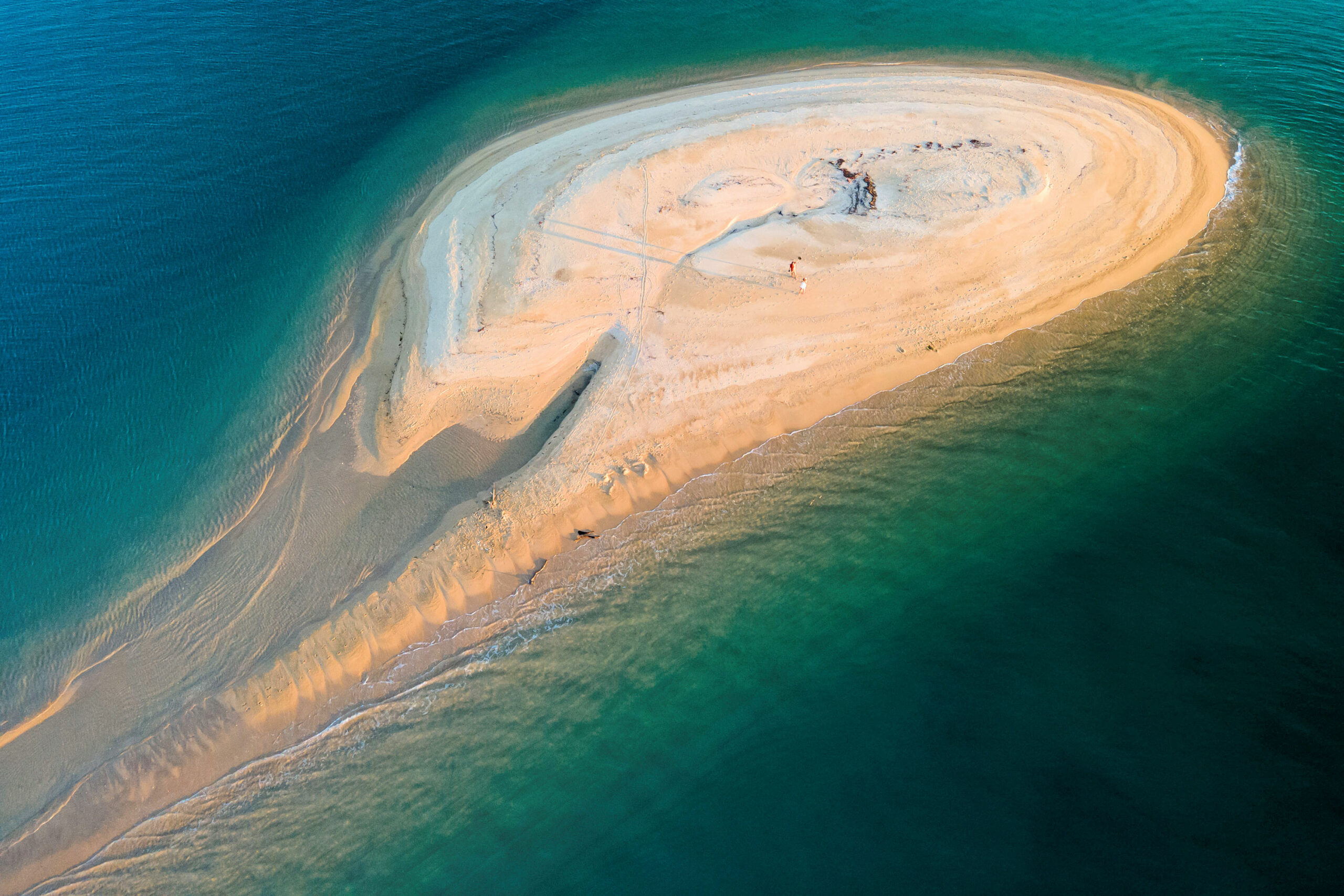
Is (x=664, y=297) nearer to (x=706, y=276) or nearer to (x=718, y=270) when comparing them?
(x=706, y=276)

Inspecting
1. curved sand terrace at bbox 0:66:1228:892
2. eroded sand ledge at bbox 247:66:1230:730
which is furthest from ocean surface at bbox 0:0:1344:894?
eroded sand ledge at bbox 247:66:1230:730

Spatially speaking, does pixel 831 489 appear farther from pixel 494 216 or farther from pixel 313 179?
pixel 313 179

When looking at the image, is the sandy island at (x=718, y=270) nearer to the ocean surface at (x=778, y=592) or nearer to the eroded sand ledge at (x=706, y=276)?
the eroded sand ledge at (x=706, y=276)

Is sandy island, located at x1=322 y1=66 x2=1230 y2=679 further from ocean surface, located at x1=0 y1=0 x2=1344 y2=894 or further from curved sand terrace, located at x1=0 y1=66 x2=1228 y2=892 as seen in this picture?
ocean surface, located at x1=0 y1=0 x2=1344 y2=894

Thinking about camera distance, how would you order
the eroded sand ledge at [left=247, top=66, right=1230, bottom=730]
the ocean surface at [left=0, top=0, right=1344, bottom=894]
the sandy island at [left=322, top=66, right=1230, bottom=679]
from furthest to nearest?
the sandy island at [left=322, top=66, right=1230, bottom=679]
the eroded sand ledge at [left=247, top=66, right=1230, bottom=730]
the ocean surface at [left=0, top=0, right=1344, bottom=894]

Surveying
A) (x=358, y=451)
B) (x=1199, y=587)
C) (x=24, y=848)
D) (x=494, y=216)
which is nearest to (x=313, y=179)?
(x=494, y=216)

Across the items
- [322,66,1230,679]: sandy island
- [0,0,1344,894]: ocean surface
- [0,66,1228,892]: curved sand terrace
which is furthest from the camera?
[322,66,1230,679]: sandy island
